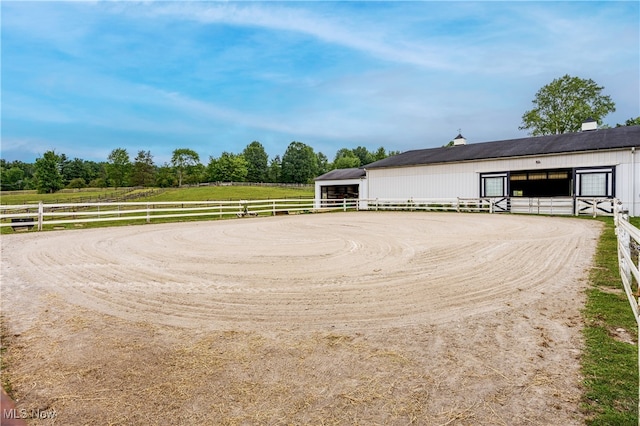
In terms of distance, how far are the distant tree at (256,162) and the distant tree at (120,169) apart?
2771 cm

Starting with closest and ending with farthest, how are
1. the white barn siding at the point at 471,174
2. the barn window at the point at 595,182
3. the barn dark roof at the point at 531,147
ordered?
1. the white barn siding at the point at 471,174
2. the barn window at the point at 595,182
3. the barn dark roof at the point at 531,147

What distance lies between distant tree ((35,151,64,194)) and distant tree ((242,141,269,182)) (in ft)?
121

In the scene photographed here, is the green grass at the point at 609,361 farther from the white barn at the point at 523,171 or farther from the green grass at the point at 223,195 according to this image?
the green grass at the point at 223,195

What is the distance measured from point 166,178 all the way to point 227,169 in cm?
1566

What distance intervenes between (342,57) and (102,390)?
32357 millimetres

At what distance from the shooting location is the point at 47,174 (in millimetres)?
61594

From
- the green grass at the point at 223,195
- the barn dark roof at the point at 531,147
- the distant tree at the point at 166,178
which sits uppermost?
the distant tree at the point at 166,178

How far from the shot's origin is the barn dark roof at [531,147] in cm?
1848

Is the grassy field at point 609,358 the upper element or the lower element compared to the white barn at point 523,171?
lower

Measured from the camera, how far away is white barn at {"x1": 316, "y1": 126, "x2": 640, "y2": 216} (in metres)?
17.7

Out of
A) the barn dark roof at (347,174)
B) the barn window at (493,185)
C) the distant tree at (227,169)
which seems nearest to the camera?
the barn window at (493,185)

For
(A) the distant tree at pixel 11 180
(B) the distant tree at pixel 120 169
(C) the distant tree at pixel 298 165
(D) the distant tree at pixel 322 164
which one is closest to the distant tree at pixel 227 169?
(C) the distant tree at pixel 298 165

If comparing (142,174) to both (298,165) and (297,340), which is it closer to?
(298,165)

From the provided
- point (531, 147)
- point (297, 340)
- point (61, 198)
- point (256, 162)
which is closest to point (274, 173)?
point (256, 162)
